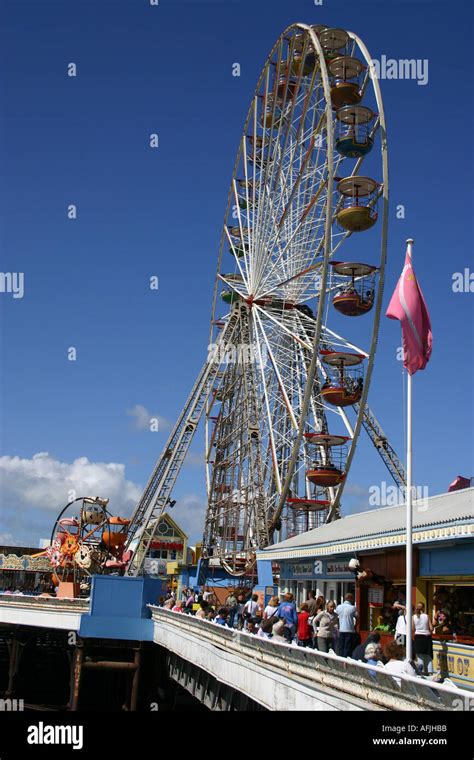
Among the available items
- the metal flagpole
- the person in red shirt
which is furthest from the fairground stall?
the person in red shirt

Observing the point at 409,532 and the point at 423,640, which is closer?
the point at 423,640

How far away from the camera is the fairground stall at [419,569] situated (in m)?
14.9

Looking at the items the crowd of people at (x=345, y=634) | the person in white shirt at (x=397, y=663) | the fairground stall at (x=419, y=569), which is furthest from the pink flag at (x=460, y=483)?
the person in white shirt at (x=397, y=663)

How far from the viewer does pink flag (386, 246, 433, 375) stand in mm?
16328

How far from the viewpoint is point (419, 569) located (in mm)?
17297

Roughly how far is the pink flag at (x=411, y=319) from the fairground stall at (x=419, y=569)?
2.89 m

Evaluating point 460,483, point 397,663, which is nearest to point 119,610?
point 460,483

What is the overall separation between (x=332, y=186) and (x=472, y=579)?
1881 cm

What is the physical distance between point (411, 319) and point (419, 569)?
4.86 metres

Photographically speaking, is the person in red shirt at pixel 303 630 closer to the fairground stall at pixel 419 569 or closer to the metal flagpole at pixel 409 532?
the fairground stall at pixel 419 569

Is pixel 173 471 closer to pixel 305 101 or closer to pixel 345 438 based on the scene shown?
pixel 345 438

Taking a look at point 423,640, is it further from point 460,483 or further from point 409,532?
point 460,483

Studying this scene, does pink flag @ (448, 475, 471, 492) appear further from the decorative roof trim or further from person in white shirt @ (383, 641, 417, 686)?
person in white shirt @ (383, 641, 417, 686)

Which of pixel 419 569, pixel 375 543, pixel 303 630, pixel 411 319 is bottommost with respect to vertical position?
pixel 303 630
